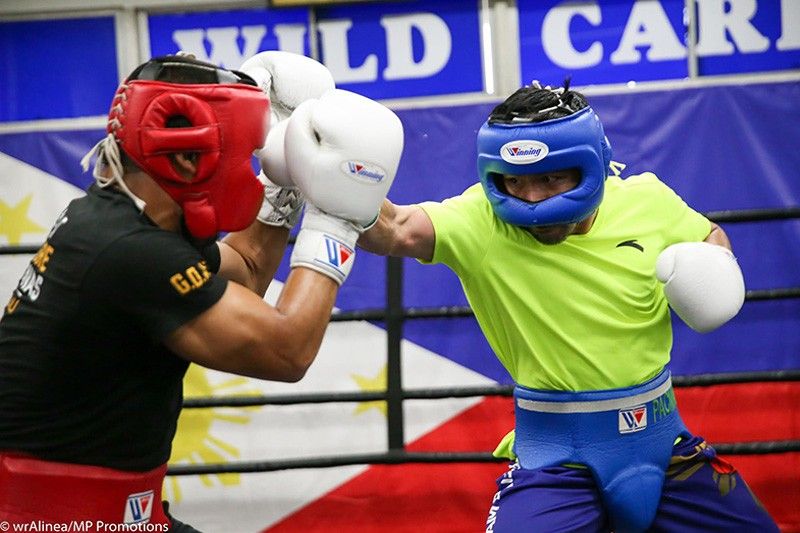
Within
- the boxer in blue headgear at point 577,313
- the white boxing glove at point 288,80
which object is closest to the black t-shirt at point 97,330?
the white boxing glove at point 288,80

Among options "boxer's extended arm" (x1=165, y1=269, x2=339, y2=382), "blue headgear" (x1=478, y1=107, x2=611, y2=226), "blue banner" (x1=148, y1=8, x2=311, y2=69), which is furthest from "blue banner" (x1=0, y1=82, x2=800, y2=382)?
"boxer's extended arm" (x1=165, y1=269, x2=339, y2=382)

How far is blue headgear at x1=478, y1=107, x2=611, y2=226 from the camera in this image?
2.42 meters

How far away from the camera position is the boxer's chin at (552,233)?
254 cm

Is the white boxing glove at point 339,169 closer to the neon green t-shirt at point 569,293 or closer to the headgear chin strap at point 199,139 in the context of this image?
the headgear chin strap at point 199,139

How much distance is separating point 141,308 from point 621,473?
1.29 m

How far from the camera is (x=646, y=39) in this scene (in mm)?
4414

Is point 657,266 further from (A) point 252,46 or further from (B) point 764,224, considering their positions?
(A) point 252,46

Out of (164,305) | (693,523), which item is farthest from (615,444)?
(164,305)

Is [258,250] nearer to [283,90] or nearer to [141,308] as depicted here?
[283,90]

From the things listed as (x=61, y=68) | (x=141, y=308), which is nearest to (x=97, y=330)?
(x=141, y=308)

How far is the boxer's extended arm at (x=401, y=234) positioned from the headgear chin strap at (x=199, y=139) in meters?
0.50

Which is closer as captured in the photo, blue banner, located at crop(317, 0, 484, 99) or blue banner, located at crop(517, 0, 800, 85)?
blue banner, located at crop(517, 0, 800, 85)

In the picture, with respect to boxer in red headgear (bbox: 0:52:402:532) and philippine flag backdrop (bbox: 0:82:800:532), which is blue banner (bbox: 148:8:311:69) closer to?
philippine flag backdrop (bbox: 0:82:800:532)

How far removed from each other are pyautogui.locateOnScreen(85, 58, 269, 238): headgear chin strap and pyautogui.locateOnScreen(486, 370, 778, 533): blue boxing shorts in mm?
993
